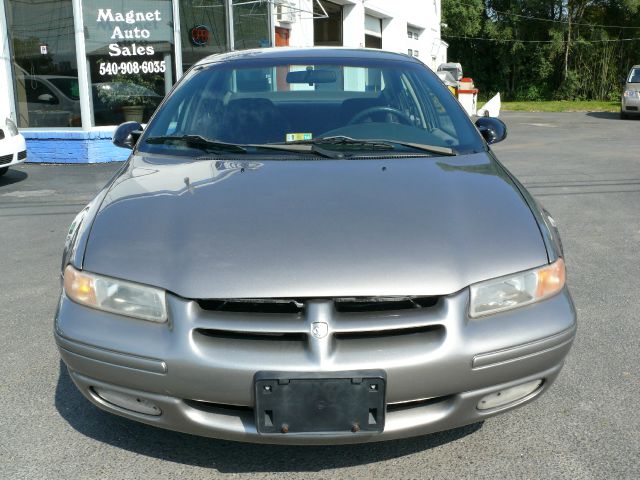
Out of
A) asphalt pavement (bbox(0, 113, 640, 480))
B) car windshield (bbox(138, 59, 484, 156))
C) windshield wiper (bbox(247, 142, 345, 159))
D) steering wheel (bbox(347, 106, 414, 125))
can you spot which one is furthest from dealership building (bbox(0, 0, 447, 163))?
windshield wiper (bbox(247, 142, 345, 159))

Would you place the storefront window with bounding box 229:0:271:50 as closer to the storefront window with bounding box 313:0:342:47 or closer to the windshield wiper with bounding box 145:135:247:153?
the storefront window with bounding box 313:0:342:47

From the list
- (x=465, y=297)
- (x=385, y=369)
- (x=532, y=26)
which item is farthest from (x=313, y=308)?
(x=532, y=26)

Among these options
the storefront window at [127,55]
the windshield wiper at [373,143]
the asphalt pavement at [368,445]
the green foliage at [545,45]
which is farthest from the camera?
the green foliage at [545,45]

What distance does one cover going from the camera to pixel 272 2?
13461 millimetres

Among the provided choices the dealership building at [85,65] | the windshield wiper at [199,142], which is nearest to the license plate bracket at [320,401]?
the windshield wiper at [199,142]

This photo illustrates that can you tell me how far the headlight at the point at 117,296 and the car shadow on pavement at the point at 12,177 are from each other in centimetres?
720

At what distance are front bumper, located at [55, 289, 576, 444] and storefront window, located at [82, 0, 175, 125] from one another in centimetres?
933

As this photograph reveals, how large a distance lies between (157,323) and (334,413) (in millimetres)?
614

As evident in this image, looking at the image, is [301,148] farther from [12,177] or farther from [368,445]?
[12,177]

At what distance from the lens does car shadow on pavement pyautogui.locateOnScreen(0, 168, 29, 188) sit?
8914mm

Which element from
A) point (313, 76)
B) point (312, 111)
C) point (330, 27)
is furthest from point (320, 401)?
point (330, 27)

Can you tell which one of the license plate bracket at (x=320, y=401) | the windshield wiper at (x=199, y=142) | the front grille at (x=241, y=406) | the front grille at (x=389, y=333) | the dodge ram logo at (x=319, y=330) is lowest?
the front grille at (x=241, y=406)

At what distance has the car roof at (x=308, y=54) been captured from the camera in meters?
3.78

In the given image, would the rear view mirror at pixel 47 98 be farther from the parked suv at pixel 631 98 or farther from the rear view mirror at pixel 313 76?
the parked suv at pixel 631 98
